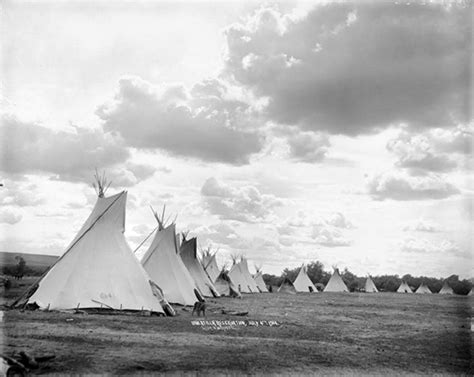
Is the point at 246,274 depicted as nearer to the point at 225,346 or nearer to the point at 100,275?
the point at 100,275

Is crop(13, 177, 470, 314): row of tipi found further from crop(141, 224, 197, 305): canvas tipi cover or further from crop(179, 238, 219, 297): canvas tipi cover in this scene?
crop(179, 238, 219, 297): canvas tipi cover

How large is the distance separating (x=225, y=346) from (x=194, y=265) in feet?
68.1

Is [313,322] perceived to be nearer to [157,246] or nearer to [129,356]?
[157,246]

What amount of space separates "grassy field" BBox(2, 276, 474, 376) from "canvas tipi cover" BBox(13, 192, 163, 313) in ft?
3.11

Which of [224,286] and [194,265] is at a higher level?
[194,265]

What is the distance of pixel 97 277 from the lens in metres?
18.0

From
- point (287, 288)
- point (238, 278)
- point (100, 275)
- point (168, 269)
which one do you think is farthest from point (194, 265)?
point (287, 288)

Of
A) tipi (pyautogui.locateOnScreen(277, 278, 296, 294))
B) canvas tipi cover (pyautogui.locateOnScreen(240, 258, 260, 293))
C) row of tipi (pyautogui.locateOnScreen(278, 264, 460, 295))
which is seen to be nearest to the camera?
canvas tipi cover (pyautogui.locateOnScreen(240, 258, 260, 293))

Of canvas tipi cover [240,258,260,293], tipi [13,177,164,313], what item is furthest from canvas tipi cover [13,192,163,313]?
canvas tipi cover [240,258,260,293]

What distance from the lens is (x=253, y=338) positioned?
14586 millimetres

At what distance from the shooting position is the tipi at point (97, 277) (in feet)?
58.1

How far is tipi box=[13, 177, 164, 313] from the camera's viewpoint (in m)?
17.7

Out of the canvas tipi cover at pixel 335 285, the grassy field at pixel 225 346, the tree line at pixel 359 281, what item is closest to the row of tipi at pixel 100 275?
the grassy field at pixel 225 346

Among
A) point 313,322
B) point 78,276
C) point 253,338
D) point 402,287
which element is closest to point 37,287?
point 78,276
